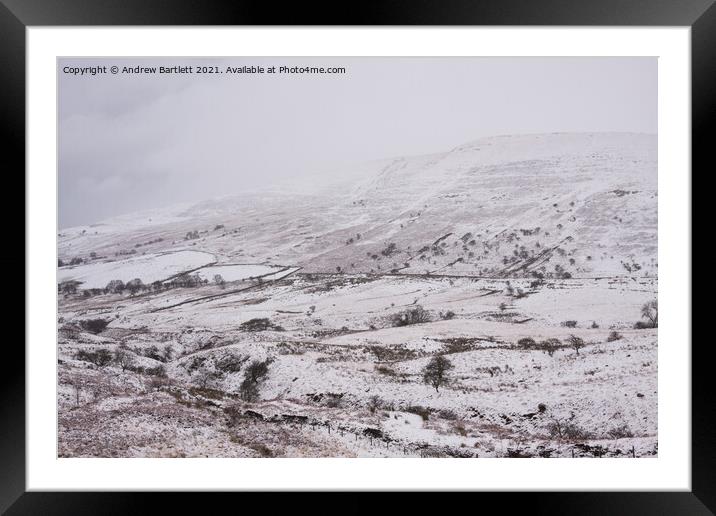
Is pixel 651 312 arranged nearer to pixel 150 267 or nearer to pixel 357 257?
pixel 357 257

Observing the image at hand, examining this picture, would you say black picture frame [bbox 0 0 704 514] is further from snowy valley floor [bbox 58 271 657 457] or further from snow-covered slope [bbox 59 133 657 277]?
snow-covered slope [bbox 59 133 657 277]

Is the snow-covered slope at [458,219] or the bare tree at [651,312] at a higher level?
the snow-covered slope at [458,219]

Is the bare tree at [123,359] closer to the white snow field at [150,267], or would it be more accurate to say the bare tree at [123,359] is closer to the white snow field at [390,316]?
the white snow field at [390,316]

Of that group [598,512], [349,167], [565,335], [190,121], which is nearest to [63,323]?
[190,121]

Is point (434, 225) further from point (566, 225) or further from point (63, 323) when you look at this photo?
point (63, 323)

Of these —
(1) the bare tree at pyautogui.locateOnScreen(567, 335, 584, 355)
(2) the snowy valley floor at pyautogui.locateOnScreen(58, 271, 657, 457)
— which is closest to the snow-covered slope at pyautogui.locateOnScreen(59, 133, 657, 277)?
(2) the snowy valley floor at pyautogui.locateOnScreen(58, 271, 657, 457)
